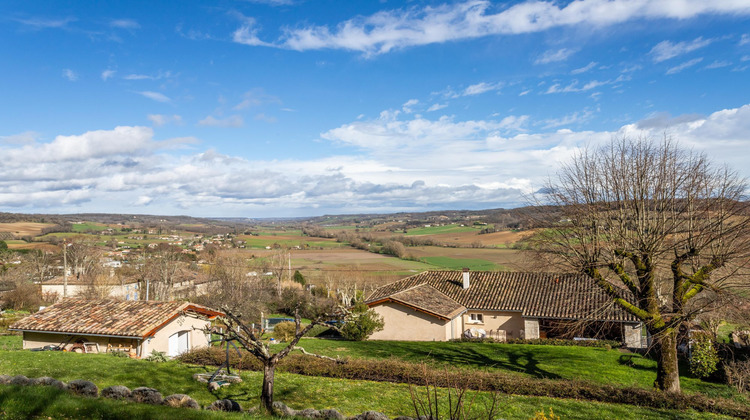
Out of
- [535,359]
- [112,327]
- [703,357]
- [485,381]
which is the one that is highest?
[112,327]

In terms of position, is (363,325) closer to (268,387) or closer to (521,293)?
(521,293)

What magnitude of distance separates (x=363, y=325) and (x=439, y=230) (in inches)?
3289

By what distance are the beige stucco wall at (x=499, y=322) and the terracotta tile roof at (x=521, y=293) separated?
599mm

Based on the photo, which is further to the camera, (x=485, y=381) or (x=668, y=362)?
(x=668, y=362)

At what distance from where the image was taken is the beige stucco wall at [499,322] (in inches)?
1265

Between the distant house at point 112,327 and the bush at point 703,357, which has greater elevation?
the distant house at point 112,327

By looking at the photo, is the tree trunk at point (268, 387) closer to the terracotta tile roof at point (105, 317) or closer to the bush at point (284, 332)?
the terracotta tile roof at point (105, 317)

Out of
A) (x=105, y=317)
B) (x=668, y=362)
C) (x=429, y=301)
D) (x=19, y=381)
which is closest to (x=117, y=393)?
(x=19, y=381)

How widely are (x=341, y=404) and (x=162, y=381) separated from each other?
619 centimetres

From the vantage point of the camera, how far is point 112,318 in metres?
22.6

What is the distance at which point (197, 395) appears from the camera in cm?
1324

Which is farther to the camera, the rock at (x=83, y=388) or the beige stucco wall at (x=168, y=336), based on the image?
the beige stucco wall at (x=168, y=336)

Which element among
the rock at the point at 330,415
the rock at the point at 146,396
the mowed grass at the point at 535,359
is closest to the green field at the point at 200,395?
the rock at the point at 146,396

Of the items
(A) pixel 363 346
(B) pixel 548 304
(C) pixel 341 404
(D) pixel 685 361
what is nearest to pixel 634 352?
(D) pixel 685 361
